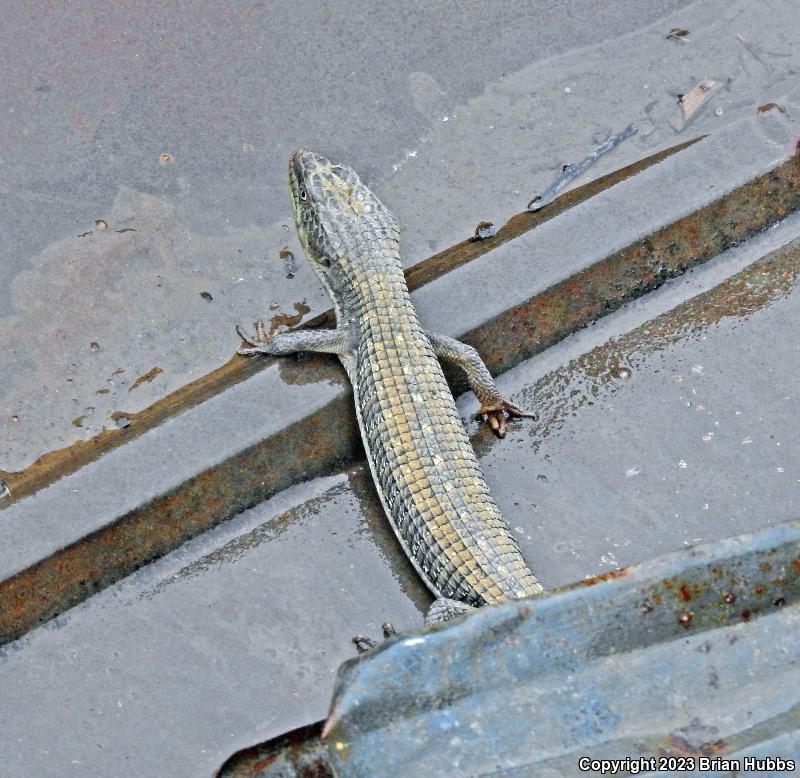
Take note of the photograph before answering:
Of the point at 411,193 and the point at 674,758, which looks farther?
the point at 411,193

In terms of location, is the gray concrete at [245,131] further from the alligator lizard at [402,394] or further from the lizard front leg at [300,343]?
the alligator lizard at [402,394]

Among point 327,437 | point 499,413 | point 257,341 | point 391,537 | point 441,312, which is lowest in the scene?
point 391,537

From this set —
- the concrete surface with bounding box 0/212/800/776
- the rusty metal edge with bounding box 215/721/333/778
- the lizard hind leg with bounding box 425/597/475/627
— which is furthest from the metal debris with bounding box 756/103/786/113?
the rusty metal edge with bounding box 215/721/333/778

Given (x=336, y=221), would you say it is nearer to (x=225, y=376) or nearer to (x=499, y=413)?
(x=225, y=376)

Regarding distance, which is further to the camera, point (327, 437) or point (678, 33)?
point (678, 33)

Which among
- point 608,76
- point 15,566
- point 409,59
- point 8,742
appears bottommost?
point 8,742

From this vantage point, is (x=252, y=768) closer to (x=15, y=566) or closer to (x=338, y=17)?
(x=15, y=566)

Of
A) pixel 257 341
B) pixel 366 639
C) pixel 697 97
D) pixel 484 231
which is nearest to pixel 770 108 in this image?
pixel 697 97

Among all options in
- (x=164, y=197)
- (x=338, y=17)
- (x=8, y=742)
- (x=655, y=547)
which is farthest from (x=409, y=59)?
(x=8, y=742)
